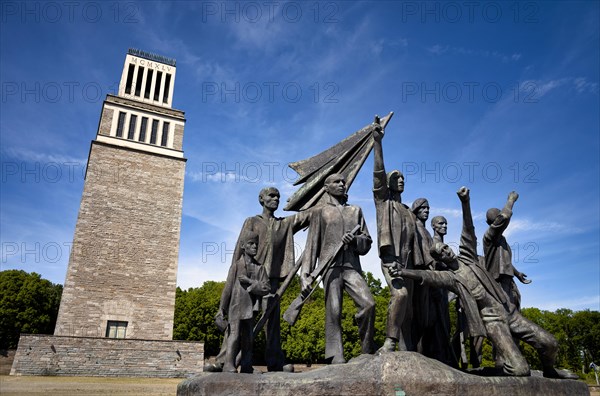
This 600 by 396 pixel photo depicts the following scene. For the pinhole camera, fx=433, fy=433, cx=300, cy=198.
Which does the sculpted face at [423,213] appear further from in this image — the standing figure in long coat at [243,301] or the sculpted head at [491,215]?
the standing figure in long coat at [243,301]

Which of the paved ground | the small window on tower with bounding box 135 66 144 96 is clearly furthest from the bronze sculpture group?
the small window on tower with bounding box 135 66 144 96

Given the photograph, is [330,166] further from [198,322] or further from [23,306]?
[23,306]

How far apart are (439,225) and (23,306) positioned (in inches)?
1769

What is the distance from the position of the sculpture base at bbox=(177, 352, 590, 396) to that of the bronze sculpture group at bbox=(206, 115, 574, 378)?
37 cm

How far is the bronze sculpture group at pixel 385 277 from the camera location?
5.21 m

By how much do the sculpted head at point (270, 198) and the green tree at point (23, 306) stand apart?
42552 millimetres

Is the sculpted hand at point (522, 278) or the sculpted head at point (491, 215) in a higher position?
the sculpted head at point (491, 215)

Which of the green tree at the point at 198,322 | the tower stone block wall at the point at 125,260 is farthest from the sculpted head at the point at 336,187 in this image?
the green tree at the point at 198,322

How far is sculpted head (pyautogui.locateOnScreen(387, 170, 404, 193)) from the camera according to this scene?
6781 mm

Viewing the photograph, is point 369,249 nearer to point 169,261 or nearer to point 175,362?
point 175,362

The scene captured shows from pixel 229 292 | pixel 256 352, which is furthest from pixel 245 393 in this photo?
pixel 256 352

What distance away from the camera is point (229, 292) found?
592 centimetres

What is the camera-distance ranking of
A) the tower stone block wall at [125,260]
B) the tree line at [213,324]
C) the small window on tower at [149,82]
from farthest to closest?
the small window on tower at [149,82], the tree line at [213,324], the tower stone block wall at [125,260]

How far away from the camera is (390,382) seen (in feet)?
13.3
